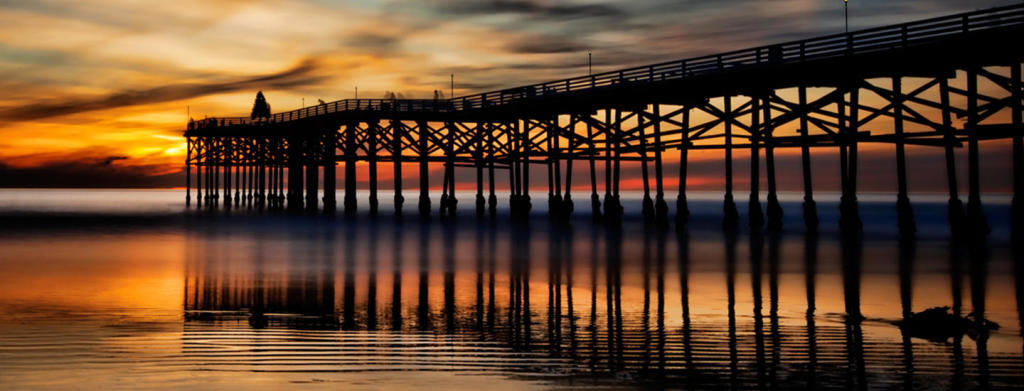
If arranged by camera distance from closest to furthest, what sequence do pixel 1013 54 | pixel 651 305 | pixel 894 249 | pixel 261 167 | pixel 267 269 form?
pixel 651 305 → pixel 267 269 → pixel 1013 54 → pixel 894 249 → pixel 261 167

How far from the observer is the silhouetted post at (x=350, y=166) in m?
67.2

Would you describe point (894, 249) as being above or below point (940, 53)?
below

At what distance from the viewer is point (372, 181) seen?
227 ft

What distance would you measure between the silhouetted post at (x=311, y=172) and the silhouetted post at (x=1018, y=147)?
2091 inches

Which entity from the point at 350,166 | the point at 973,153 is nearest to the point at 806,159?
the point at 973,153

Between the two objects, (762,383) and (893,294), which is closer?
(762,383)

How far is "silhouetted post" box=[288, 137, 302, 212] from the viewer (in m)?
79.2

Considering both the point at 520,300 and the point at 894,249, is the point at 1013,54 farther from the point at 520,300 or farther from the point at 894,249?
the point at 520,300

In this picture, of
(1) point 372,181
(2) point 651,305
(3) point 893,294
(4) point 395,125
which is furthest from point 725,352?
(1) point 372,181

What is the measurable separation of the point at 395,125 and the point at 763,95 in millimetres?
30563

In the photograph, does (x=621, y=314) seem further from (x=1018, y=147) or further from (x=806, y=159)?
(x=806, y=159)

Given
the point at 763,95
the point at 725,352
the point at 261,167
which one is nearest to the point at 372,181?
the point at 261,167

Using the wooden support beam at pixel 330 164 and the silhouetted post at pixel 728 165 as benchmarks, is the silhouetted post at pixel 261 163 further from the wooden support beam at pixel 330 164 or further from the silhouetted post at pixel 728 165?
the silhouetted post at pixel 728 165

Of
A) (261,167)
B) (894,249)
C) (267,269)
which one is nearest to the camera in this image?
(267,269)
